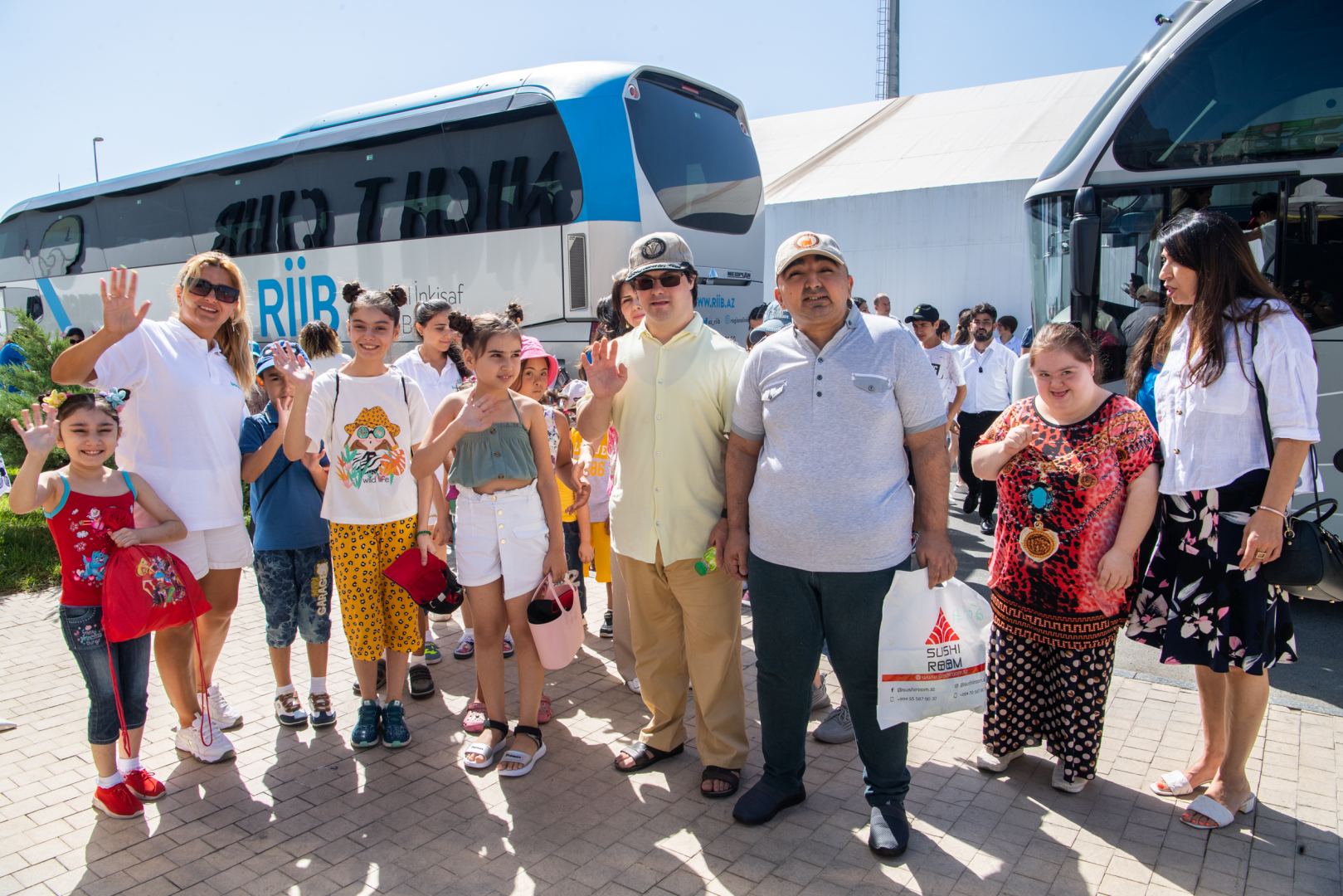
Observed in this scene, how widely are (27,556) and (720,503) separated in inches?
251

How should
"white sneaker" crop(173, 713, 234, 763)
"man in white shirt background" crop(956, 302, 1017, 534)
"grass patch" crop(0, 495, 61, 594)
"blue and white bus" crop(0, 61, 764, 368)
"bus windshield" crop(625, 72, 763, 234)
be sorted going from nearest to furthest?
"white sneaker" crop(173, 713, 234, 763), "grass patch" crop(0, 495, 61, 594), "man in white shirt background" crop(956, 302, 1017, 534), "blue and white bus" crop(0, 61, 764, 368), "bus windshield" crop(625, 72, 763, 234)

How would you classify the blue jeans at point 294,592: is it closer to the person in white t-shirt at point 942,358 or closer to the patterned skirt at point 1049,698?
the patterned skirt at point 1049,698

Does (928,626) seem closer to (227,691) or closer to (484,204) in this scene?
(227,691)

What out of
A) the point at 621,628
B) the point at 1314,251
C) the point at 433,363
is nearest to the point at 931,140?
the point at 1314,251

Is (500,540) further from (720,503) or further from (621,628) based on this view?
(621,628)

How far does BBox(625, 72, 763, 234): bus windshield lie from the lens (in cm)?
884

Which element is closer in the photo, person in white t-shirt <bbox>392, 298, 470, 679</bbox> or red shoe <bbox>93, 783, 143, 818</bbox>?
red shoe <bbox>93, 783, 143, 818</bbox>

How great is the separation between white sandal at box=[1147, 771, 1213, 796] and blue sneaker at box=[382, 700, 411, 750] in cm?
312

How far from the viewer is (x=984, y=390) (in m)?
7.84

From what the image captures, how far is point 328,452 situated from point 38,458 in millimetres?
1081

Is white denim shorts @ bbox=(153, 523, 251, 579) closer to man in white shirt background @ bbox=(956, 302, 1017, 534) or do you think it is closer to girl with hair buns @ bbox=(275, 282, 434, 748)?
girl with hair buns @ bbox=(275, 282, 434, 748)

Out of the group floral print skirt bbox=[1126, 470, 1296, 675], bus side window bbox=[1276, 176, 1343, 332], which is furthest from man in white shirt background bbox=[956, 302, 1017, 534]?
floral print skirt bbox=[1126, 470, 1296, 675]

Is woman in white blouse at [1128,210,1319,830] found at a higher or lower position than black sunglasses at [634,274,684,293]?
lower

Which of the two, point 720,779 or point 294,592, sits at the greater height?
point 294,592
